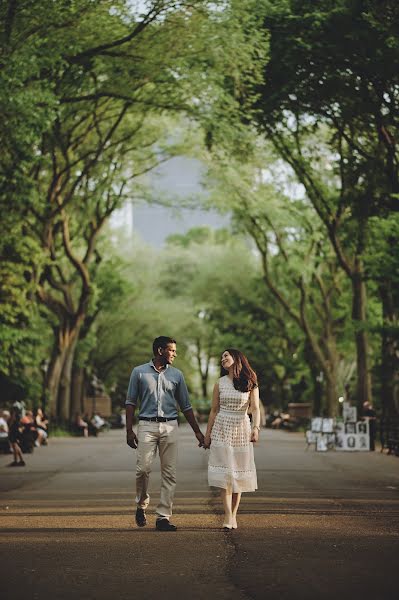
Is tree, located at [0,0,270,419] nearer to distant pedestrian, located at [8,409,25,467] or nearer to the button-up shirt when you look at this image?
distant pedestrian, located at [8,409,25,467]

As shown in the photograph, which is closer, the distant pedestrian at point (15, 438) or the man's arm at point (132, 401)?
the man's arm at point (132, 401)

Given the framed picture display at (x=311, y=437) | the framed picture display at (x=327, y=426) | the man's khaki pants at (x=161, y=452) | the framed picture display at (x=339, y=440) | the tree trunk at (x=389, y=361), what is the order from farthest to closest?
the tree trunk at (x=389, y=361) < the framed picture display at (x=311, y=437) < the framed picture display at (x=327, y=426) < the framed picture display at (x=339, y=440) < the man's khaki pants at (x=161, y=452)

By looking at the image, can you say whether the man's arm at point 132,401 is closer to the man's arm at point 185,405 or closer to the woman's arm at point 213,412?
the man's arm at point 185,405

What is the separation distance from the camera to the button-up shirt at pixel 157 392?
11617 mm

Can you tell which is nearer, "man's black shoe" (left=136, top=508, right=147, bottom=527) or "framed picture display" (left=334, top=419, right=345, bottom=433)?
"man's black shoe" (left=136, top=508, right=147, bottom=527)

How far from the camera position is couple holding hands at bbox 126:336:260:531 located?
1162cm

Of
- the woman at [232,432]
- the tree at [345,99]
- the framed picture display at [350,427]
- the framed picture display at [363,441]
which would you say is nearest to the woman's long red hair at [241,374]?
the woman at [232,432]

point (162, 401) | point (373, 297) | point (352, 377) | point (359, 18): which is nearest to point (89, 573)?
point (162, 401)

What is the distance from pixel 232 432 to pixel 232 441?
88mm

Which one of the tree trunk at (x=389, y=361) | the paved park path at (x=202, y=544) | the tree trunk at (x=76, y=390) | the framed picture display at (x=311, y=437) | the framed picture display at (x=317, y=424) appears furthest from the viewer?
the tree trunk at (x=76, y=390)

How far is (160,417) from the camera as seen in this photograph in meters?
11.6

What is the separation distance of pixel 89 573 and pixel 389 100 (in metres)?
23.2

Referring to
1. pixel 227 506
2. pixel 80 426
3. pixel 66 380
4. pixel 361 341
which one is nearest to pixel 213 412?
pixel 227 506

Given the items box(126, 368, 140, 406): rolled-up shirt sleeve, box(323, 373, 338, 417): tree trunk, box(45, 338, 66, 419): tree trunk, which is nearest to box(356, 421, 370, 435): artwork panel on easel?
box(323, 373, 338, 417): tree trunk
